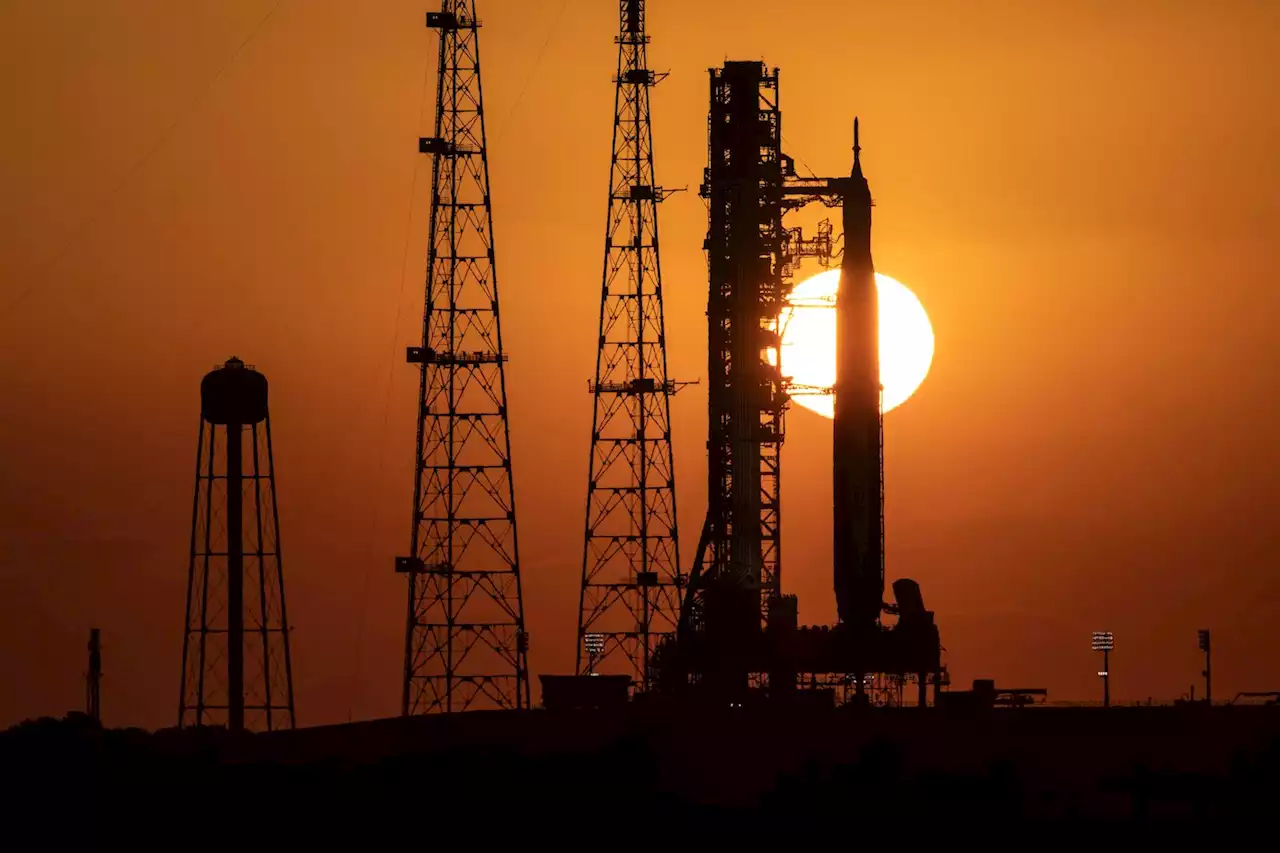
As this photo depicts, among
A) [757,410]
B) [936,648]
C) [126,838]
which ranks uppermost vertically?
[757,410]

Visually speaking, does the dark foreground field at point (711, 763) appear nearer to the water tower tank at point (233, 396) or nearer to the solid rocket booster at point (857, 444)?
the solid rocket booster at point (857, 444)

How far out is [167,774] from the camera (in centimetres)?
7706

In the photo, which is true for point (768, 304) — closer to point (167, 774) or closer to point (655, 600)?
point (655, 600)

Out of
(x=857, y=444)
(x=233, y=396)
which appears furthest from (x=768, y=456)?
(x=233, y=396)

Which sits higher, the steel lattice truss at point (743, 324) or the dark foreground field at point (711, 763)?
the steel lattice truss at point (743, 324)

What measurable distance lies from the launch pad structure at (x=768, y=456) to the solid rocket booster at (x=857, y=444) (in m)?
0.05

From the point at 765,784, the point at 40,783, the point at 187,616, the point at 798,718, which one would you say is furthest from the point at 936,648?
the point at 40,783

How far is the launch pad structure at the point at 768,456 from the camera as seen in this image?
9681 centimetres

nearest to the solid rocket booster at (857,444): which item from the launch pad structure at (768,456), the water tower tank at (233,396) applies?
the launch pad structure at (768,456)

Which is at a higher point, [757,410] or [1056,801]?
[757,410]

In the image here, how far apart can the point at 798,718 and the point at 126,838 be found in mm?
27903

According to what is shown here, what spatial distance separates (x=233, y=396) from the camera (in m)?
102

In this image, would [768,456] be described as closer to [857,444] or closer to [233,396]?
[857,444]

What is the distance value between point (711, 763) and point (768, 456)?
16880 millimetres
